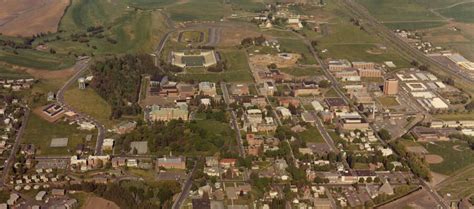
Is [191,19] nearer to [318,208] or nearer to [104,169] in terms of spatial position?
[104,169]

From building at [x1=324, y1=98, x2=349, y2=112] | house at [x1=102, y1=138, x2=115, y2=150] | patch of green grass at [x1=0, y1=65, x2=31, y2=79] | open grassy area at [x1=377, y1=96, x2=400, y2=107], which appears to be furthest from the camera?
patch of green grass at [x1=0, y1=65, x2=31, y2=79]

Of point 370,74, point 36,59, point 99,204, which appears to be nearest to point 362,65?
point 370,74

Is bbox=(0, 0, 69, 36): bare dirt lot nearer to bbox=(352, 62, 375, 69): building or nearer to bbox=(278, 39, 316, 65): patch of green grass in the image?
bbox=(278, 39, 316, 65): patch of green grass

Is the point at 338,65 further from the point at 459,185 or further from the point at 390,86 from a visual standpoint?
the point at 459,185

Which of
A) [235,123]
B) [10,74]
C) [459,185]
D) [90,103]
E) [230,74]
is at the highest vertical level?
[90,103]

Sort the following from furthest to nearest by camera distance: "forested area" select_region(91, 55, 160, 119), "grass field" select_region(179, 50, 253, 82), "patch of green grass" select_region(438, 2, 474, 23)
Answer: "patch of green grass" select_region(438, 2, 474, 23) → "grass field" select_region(179, 50, 253, 82) → "forested area" select_region(91, 55, 160, 119)

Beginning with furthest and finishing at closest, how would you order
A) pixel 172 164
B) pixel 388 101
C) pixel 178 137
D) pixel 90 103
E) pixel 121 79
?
1. pixel 121 79
2. pixel 388 101
3. pixel 90 103
4. pixel 178 137
5. pixel 172 164

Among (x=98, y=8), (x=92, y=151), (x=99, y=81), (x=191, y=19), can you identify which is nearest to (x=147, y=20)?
(x=191, y=19)

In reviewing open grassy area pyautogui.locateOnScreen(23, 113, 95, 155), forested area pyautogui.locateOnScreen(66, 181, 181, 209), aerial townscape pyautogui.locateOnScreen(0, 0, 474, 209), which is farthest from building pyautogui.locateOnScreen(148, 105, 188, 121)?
forested area pyautogui.locateOnScreen(66, 181, 181, 209)
